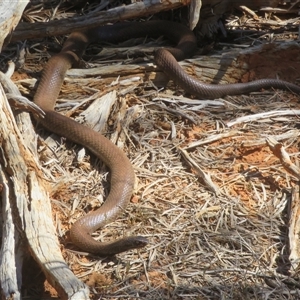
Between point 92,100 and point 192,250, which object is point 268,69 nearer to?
point 92,100

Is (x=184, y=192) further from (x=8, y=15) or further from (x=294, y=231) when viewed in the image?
(x=8, y=15)

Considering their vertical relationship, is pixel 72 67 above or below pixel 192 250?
above

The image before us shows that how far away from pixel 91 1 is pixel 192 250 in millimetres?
4906

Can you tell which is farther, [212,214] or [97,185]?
[97,185]

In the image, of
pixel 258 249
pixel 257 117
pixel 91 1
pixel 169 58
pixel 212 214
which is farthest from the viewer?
pixel 91 1

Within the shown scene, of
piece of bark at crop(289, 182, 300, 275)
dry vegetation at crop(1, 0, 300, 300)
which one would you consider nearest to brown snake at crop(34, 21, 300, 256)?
dry vegetation at crop(1, 0, 300, 300)

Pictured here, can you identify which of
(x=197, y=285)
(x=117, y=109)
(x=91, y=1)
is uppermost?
(x=91, y=1)

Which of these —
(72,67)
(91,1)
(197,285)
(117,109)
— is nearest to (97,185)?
(117,109)

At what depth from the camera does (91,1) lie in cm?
941

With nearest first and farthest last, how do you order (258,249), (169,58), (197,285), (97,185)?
(197,285) < (258,249) < (97,185) < (169,58)

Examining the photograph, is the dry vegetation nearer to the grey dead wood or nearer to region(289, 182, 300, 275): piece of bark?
region(289, 182, 300, 275): piece of bark

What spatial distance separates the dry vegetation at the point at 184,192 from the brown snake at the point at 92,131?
11 centimetres

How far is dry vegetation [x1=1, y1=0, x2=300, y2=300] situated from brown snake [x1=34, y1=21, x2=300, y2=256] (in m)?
0.11

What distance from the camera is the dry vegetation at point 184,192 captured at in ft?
17.6
